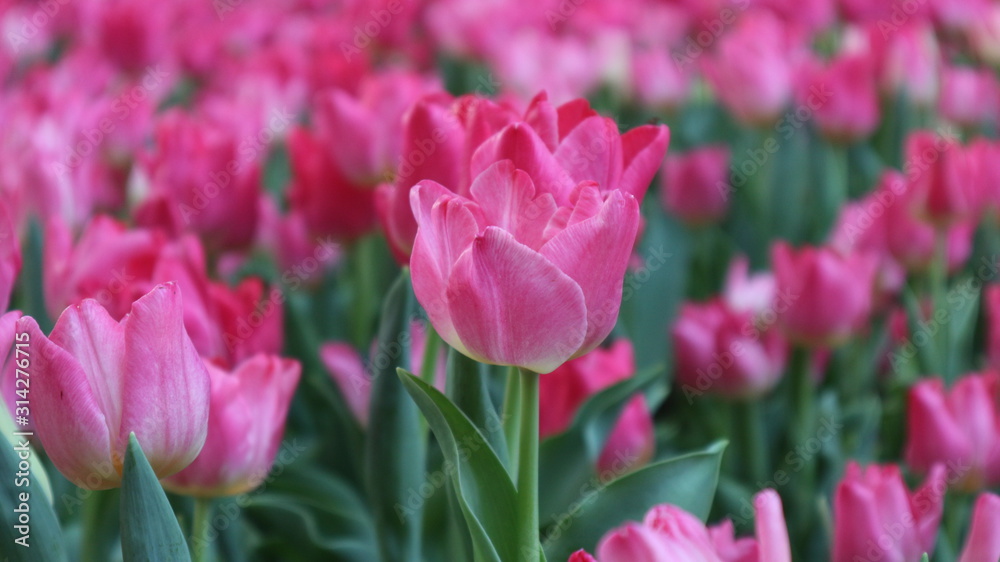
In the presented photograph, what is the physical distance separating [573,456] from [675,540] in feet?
0.87

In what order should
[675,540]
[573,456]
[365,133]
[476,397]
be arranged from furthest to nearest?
[365,133] < [573,456] < [476,397] < [675,540]

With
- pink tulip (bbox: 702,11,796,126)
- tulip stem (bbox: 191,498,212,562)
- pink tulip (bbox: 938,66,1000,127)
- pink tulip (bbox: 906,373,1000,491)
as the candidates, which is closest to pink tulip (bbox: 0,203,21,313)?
tulip stem (bbox: 191,498,212,562)

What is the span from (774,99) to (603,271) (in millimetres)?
881

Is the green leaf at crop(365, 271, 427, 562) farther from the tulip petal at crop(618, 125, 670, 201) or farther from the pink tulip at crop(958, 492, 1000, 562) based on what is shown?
the pink tulip at crop(958, 492, 1000, 562)

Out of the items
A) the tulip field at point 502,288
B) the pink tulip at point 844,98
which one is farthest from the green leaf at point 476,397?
the pink tulip at point 844,98

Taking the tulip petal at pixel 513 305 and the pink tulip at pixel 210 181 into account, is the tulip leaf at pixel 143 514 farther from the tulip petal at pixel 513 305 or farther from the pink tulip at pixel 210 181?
the pink tulip at pixel 210 181

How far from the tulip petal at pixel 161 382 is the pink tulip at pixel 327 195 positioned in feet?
1.37

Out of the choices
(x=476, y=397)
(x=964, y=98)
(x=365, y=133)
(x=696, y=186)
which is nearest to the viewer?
(x=476, y=397)

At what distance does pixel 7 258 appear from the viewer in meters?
0.43

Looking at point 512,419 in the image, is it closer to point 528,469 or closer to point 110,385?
point 528,469

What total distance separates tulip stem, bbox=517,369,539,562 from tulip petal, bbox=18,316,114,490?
0.15 metres

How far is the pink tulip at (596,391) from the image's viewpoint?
619 mm

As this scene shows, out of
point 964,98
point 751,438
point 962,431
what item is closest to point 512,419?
point 962,431

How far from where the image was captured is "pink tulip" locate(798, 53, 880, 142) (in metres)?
1.12
